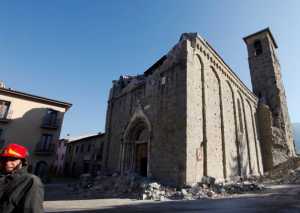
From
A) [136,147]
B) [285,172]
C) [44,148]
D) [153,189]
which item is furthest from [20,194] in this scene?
[285,172]

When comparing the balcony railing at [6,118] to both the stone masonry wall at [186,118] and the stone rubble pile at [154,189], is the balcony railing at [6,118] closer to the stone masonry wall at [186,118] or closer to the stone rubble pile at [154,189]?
the stone masonry wall at [186,118]

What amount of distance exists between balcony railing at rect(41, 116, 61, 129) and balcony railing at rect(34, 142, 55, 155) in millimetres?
1922

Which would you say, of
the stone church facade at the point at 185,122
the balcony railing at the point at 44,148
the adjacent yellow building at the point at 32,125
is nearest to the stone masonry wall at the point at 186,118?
the stone church facade at the point at 185,122

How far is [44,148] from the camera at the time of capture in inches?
800

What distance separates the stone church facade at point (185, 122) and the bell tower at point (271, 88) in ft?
5.74

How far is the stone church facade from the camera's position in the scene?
11.6m

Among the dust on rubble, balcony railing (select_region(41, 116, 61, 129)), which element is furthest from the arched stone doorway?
balcony railing (select_region(41, 116, 61, 129))

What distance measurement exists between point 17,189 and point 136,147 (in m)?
13.8

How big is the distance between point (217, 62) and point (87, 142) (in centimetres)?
2214

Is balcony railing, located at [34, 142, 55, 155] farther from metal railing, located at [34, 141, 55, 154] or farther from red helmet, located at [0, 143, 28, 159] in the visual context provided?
red helmet, located at [0, 143, 28, 159]

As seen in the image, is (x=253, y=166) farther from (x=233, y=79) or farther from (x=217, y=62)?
(x=217, y=62)

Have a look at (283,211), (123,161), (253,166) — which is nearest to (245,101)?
(253,166)

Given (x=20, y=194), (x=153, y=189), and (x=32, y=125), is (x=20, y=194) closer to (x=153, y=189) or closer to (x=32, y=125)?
(x=153, y=189)

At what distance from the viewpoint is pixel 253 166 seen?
1966cm
